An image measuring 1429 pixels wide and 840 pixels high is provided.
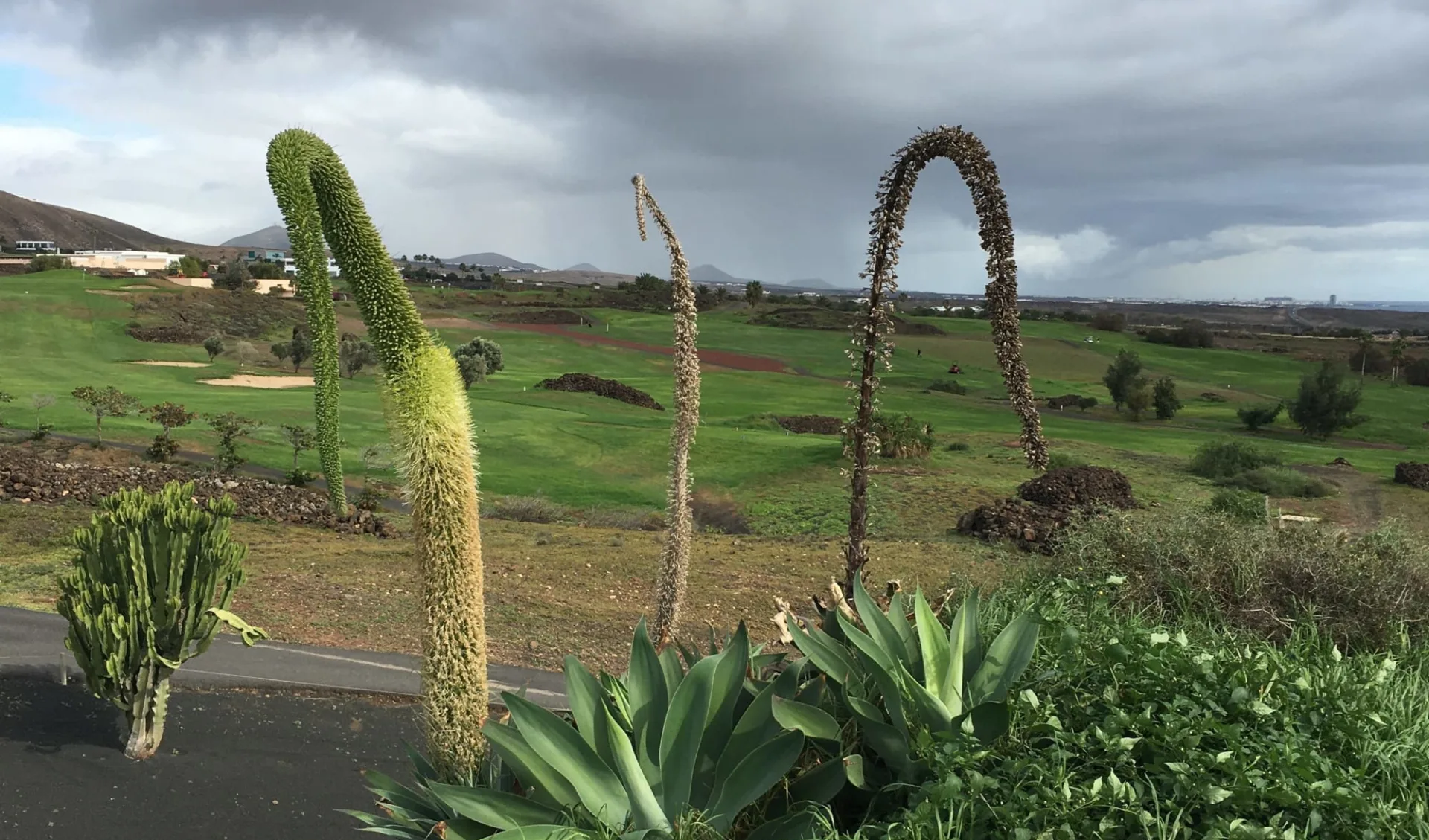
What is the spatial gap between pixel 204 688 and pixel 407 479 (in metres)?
5.46

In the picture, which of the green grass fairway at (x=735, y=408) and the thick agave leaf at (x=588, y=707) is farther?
the green grass fairway at (x=735, y=408)

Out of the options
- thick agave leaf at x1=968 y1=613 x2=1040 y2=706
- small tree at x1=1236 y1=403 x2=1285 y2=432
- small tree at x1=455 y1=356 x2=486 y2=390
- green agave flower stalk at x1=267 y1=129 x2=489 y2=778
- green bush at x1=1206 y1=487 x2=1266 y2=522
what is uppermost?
green agave flower stalk at x1=267 y1=129 x2=489 y2=778

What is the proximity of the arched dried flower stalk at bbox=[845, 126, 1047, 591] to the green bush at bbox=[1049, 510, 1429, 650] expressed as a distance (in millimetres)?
2257

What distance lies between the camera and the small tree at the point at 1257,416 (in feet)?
115

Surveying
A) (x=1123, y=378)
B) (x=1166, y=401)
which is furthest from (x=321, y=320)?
(x=1123, y=378)

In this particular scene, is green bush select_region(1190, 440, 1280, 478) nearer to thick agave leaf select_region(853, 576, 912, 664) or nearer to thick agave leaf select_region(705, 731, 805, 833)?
thick agave leaf select_region(853, 576, 912, 664)

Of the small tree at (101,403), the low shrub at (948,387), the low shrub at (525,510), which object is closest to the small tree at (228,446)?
the small tree at (101,403)

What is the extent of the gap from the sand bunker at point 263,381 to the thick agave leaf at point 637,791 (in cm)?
3246

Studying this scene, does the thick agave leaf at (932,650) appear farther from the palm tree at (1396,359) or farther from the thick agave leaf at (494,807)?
the palm tree at (1396,359)

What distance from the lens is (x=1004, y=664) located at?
9.61ft

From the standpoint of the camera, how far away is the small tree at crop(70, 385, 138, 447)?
64.8 ft

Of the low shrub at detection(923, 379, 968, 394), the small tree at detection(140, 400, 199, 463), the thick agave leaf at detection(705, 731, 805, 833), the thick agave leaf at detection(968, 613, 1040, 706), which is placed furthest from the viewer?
the low shrub at detection(923, 379, 968, 394)

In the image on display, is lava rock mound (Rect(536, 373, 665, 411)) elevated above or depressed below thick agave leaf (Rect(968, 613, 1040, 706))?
below

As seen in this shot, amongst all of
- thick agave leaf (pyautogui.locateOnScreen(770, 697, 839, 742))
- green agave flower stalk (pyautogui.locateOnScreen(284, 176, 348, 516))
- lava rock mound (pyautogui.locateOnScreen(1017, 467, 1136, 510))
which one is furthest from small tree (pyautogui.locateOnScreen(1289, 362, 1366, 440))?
green agave flower stalk (pyautogui.locateOnScreen(284, 176, 348, 516))
